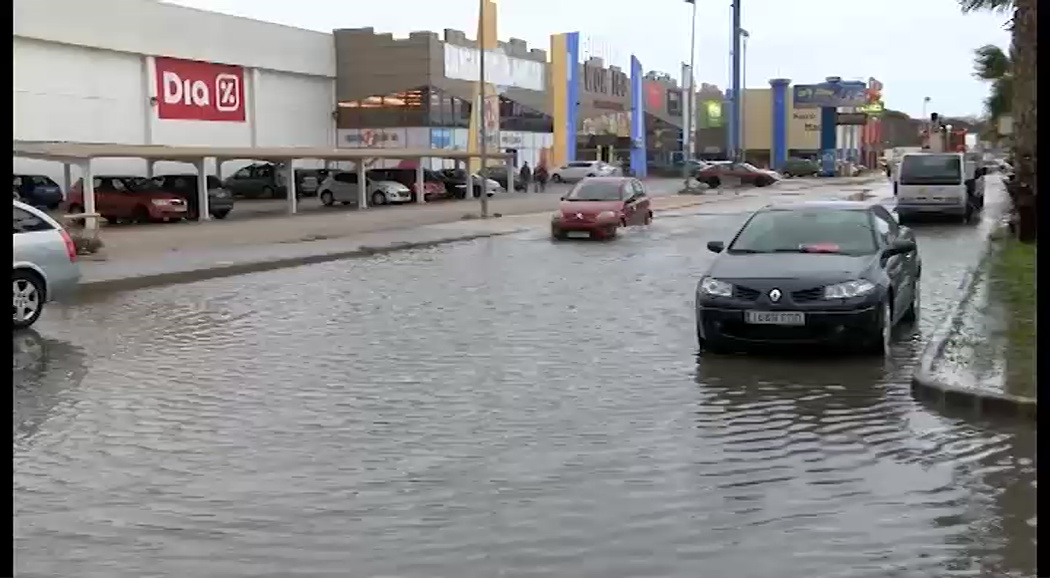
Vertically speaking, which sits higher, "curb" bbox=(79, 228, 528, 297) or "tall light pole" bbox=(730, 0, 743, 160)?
"tall light pole" bbox=(730, 0, 743, 160)

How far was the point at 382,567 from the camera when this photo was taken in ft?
16.8

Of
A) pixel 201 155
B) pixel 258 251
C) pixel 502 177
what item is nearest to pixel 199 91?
pixel 201 155

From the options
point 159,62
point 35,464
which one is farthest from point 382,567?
point 159,62

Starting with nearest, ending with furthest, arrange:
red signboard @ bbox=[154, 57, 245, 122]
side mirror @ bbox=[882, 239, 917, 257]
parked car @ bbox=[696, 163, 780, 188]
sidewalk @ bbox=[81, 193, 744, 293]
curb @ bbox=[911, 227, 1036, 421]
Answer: curb @ bbox=[911, 227, 1036, 421] → side mirror @ bbox=[882, 239, 917, 257] → sidewalk @ bbox=[81, 193, 744, 293] → red signboard @ bbox=[154, 57, 245, 122] → parked car @ bbox=[696, 163, 780, 188]

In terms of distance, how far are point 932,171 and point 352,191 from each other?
21802mm

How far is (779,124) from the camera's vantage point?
293 ft

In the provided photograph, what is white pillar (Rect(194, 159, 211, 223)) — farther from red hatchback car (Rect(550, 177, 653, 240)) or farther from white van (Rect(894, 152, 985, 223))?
white van (Rect(894, 152, 985, 223))

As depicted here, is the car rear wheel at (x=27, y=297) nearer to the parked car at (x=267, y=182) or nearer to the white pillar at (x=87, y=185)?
the white pillar at (x=87, y=185)

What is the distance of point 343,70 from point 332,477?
5014cm

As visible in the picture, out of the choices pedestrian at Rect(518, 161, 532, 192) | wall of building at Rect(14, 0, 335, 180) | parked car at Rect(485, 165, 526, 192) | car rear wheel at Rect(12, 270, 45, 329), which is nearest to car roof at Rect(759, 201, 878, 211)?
car rear wheel at Rect(12, 270, 45, 329)

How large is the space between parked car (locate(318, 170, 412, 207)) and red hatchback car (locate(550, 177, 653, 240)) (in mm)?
16173

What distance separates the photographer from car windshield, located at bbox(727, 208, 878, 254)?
35.7ft

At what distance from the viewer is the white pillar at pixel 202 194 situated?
34.2 m

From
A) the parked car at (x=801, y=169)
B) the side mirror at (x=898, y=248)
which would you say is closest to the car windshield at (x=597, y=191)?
the side mirror at (x=898, y=248)
